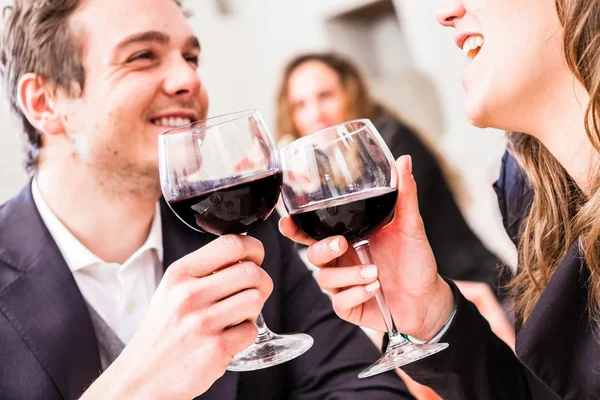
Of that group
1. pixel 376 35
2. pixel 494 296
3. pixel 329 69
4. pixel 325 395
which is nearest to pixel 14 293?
pixel 325 395

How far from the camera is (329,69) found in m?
3.74

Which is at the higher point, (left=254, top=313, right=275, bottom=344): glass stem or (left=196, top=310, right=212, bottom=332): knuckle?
(left=196, top=310, right=212, bottom=332): knuckle

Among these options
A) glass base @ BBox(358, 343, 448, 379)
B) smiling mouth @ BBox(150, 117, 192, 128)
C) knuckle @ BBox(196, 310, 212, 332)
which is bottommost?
glass base @ BBox(358, 343, 448, 379)

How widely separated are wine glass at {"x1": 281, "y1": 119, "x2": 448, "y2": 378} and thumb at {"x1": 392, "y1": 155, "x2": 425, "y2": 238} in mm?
41

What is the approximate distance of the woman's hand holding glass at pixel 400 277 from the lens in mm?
1076

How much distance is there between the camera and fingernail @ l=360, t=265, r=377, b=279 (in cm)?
103

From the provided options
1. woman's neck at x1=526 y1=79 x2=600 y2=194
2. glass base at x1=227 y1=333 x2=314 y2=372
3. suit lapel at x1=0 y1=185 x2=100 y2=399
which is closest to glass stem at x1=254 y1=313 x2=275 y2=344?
glass base at x1=227 y1=333 x2=314 y2=372

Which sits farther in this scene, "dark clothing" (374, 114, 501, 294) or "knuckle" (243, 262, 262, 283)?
"dark clothing" (374, 114, 501, 294)

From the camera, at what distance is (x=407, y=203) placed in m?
1.11

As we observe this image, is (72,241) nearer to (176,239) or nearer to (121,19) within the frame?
(176,239)

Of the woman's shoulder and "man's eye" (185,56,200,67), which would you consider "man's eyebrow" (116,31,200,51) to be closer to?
"man's eye" (185,56,200,67)

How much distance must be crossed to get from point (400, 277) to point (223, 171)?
423 mm

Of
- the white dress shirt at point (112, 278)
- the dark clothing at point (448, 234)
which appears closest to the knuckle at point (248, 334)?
the white dress shirt at point (112, 278)

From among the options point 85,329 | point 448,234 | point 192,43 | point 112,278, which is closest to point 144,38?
point 192,43
